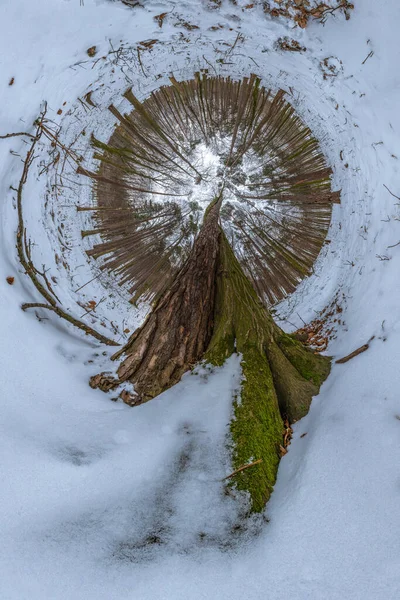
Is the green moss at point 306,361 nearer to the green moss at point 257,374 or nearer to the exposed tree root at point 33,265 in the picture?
the green moss at point 257,374

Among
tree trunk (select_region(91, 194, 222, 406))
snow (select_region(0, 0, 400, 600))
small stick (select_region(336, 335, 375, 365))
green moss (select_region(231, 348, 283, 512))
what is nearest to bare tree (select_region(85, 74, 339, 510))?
snow (select_region(0, 0, 400, 600))

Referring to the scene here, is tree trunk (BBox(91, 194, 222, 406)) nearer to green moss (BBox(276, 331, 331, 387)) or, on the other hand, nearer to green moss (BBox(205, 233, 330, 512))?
green moss (BBox(205, 233, 330, 512))

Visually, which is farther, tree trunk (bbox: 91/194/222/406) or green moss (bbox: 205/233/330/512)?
tree trunk (bbox: 91/194/222/406)

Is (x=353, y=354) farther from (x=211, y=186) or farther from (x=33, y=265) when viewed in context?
(x=33, y=265)

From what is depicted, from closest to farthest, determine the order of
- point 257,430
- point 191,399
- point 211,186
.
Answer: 1. point 257,430
2. point 191,399
3. point 211,186

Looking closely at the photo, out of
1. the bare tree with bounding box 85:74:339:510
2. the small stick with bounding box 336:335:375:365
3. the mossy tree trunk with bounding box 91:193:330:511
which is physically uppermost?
the bare tree with bounding box 85:74:339:510

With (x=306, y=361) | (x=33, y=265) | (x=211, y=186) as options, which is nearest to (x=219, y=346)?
(x=306, y=361)

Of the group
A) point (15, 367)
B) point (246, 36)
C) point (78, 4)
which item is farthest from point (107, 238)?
point (246, 36)
